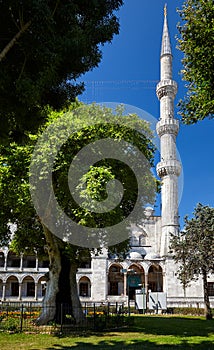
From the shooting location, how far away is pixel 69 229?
17.9 m

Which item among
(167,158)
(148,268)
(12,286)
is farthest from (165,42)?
(12,286)

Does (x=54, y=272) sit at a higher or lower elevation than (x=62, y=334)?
higher

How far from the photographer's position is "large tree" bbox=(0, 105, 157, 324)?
1608cm

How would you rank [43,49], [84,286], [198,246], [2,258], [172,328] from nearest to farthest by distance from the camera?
[43,49], [172,328], [198,246], [84,286], [2,258]

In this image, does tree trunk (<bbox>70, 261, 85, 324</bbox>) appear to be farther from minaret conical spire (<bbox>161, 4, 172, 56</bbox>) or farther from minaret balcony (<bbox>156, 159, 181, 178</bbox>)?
minaret conical spire (<bbox>161, 4, 172, 56</bbox>)

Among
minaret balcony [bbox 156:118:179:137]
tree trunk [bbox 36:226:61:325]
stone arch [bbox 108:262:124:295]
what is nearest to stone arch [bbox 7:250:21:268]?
stone arch [bbox 108:262:124:295]

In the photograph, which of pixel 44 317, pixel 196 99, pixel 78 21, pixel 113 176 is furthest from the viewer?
pixel 44 317

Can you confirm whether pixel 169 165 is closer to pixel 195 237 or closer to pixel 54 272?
pixel 195 237

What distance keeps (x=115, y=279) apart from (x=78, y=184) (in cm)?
3735

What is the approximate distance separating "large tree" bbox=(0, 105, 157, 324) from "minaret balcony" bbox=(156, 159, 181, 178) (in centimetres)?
2761

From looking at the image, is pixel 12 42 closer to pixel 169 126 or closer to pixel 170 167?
pixel 170 167

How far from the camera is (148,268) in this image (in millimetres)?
48219

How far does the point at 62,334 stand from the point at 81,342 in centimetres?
202

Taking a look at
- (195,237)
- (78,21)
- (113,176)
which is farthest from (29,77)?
(195,237)
